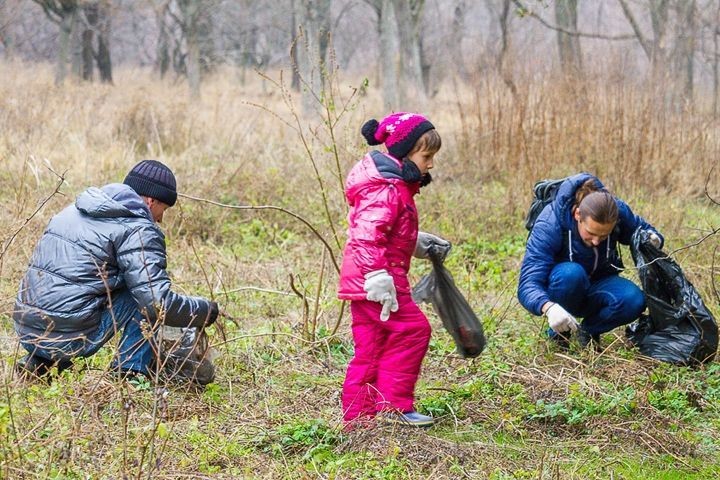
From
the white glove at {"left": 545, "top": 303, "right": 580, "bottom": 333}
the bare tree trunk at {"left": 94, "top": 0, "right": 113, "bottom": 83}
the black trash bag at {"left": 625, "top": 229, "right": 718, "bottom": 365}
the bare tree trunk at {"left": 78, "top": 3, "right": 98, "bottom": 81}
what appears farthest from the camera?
the bare tree trunk at {"left": 94, "top": 0, "right": 113, "bottom": 83}

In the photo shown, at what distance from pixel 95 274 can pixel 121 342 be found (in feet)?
1.14

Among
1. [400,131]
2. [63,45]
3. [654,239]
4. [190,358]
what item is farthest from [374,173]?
[63,45]

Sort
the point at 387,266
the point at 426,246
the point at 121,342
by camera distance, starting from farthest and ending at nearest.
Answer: the point at 426,246 < the point at 121,342 < the point at 387,266

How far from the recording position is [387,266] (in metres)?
Result: 3.94

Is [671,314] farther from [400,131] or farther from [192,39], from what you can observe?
[192,39]

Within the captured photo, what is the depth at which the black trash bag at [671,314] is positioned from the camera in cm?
500

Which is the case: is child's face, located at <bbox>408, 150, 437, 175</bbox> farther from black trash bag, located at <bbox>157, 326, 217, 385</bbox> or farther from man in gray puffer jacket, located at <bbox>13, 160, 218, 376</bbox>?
black trash bag, located at <bbox>157, 326, 217, 385</bbox>

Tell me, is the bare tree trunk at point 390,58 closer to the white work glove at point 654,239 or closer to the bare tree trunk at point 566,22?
the bare tree trunk at point 566,22

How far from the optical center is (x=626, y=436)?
404 cm

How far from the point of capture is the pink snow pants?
404cm

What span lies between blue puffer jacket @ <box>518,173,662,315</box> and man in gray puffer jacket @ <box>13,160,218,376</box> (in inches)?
73.0

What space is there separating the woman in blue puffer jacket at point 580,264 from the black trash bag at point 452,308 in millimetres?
605

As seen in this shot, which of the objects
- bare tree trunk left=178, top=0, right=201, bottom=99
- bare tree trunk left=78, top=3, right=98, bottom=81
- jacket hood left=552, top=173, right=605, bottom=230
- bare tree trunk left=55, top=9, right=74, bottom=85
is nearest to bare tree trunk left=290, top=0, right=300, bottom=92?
jacket hood left=552, top=173, right=605, bottom=230

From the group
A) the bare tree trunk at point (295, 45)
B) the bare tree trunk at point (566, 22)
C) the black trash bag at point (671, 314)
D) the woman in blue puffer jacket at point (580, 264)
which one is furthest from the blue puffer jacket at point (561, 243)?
the bare tree trunk at point (566, 22)
